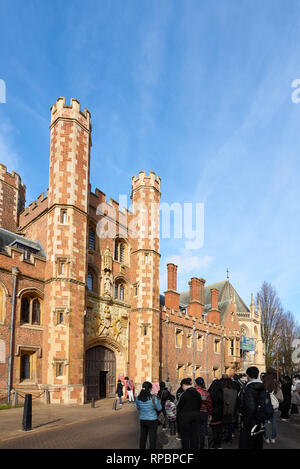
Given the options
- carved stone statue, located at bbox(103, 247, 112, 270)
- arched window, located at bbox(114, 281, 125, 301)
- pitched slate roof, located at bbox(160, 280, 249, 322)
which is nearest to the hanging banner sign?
pitched slate roof, located at bbox(160, 280, 249, 322)

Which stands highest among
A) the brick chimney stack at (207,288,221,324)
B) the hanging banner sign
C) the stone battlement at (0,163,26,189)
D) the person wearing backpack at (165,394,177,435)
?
the stone battlement at (0,163,26,189)

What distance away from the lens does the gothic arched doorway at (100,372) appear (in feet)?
76.7

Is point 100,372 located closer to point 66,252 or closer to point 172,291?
point 66,252

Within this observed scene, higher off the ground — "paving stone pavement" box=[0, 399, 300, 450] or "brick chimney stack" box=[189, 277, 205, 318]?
"brick chimney stack" box=[189, 277, 205, 318]

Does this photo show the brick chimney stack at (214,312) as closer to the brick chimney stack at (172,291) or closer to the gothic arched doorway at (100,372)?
the brick chimney stack at (172,291)

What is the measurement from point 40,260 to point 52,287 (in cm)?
180

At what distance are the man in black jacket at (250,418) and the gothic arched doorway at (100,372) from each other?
17.9 meters

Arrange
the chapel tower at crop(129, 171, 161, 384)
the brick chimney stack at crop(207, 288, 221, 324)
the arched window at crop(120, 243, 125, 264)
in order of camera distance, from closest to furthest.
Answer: the chapel tower at crop(129, 171, 161, 384)
the arched window at crop(120, 243, 125, 264)
the brick chimney stack at crop(207, 288, 221, 324)

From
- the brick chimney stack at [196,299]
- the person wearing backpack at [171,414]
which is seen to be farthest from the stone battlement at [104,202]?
the person wearing backpack at [171,414]

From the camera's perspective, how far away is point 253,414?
6.45 meters

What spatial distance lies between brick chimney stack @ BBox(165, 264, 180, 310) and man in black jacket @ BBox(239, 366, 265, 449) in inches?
1028

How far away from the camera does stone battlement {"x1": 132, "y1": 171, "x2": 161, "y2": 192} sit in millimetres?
29812

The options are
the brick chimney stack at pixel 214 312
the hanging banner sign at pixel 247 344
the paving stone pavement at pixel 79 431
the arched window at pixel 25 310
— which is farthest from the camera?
the hanging banner sign at pixel 247 344

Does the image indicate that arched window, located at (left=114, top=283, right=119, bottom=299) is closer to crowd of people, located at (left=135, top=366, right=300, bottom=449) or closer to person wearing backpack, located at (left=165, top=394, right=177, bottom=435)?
person wearing backpack, located at (left=165, top=394, right=177, bottom=435)
